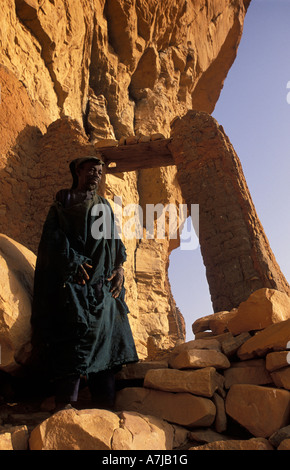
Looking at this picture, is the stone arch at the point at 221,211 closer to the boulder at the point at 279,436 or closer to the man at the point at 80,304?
the man at the point at 80,304

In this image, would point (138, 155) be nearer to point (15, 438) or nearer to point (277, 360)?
point (277, 360)

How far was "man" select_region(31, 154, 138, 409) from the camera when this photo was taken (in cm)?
231

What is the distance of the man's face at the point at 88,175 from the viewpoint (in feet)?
9.30

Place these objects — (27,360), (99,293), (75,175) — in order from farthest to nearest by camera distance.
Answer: (75,175)
(99,293)
(27,360)

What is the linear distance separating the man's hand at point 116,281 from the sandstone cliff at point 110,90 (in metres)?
2.95

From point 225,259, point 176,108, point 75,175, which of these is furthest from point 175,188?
point 75,175

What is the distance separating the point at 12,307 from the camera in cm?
234

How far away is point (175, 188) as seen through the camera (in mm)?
11070

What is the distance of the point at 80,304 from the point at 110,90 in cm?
817

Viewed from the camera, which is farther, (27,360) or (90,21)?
(90,21)

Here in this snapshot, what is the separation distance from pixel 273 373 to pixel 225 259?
268cm

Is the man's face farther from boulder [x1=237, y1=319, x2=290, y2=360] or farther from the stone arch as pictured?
the stone arch

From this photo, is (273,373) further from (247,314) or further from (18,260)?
(18,260)

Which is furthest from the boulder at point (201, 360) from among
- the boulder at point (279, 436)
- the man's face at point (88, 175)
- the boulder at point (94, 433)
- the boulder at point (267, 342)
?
the man's face at point (88, 175)
